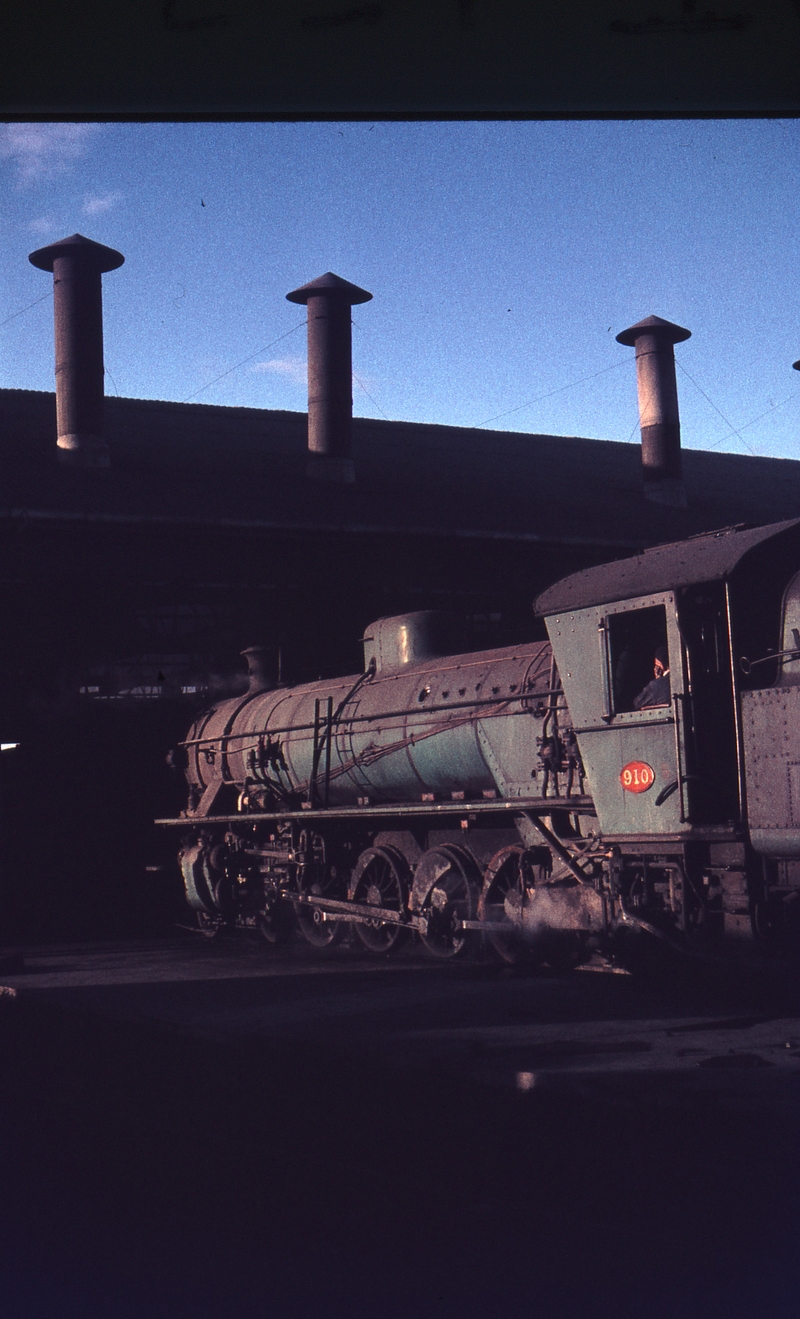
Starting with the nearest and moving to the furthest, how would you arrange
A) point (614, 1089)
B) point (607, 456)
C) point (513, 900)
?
point (614, 1089)
point (513, 900)
point (607, 456)

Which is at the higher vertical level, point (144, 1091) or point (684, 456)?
point (684, 456)

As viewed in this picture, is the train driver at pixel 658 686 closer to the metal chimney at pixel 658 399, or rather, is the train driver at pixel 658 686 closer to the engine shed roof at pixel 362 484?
the engine shed roof at pixel 362 484

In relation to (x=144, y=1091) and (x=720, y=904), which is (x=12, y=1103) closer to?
(x=144, y=1091)

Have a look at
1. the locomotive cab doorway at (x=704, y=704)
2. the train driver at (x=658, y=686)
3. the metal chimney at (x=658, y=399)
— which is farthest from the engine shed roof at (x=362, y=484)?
the locomotive cab doorway at (x=704, y=704)

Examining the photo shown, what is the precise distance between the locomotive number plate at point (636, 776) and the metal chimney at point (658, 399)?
583 inches

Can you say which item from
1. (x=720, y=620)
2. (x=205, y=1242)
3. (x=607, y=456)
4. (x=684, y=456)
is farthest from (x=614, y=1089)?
(x=684, y=456)

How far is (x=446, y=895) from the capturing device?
1111 cm

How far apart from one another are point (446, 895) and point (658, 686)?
3.20 m

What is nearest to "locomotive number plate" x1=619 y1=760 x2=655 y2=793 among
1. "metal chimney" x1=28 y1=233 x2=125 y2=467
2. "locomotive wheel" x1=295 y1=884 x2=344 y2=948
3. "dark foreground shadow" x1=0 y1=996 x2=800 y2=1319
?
"dark foreground shadow" x1=0 y1=996 x2=800 y2=1319

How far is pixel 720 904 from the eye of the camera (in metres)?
8.46

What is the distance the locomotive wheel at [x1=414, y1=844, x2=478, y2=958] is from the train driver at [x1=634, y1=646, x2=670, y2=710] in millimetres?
2659

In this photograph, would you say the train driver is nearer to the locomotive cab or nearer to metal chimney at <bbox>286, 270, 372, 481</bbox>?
the locomotive cab

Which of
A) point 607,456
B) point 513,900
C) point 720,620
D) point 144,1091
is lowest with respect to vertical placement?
point 144,1091

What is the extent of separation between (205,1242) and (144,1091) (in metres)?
2.89
